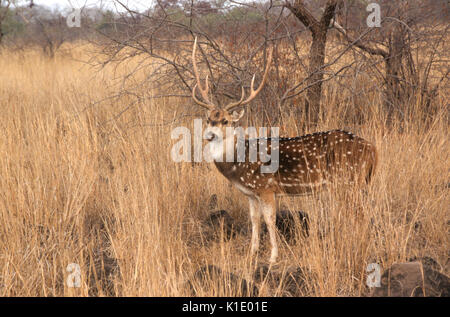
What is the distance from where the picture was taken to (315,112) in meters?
6.22

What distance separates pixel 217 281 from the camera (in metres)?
3.06

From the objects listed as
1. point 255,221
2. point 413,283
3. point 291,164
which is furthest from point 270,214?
point 413,283

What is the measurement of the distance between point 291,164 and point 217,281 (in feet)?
4.24

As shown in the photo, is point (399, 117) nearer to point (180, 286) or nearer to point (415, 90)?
point (415, 90)

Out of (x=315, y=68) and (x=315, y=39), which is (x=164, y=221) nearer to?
(x=315, y=68)

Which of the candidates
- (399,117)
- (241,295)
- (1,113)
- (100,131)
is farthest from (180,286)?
(1,113)

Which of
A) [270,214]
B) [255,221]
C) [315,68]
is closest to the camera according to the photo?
[270,214]

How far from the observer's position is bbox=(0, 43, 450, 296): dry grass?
3.25m

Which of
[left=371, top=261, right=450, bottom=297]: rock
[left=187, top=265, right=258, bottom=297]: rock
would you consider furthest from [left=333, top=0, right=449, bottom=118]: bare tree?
[left=187, top=265, right=258, bottom=297]: rock

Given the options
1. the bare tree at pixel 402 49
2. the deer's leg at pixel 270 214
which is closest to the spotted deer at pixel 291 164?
the deer's leg at pixel 270 214

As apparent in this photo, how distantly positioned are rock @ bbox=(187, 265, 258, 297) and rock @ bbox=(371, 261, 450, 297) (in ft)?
2.51

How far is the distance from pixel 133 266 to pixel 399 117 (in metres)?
4.52
